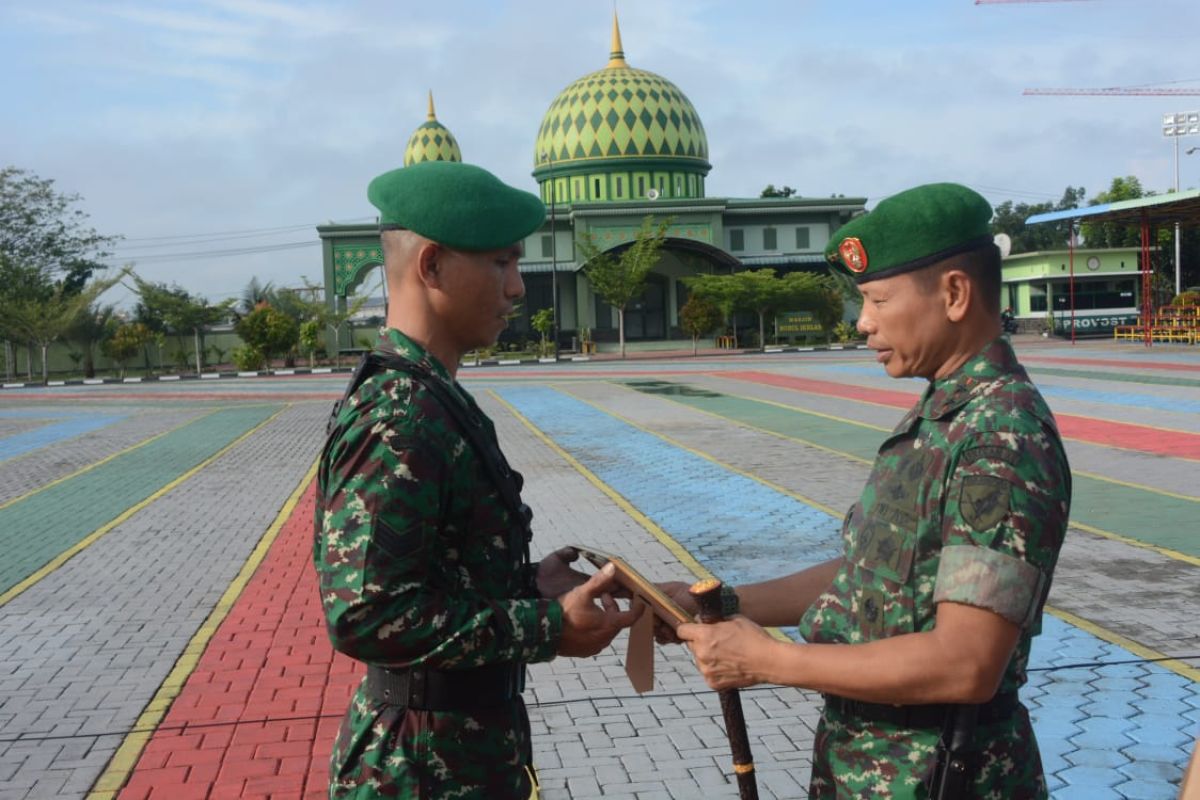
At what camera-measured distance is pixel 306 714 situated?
5.58 meters

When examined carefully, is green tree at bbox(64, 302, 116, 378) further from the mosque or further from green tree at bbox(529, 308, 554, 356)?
green tree at bbox(529, 308, 554, 356)

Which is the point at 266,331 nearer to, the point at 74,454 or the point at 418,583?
the point at 74,454

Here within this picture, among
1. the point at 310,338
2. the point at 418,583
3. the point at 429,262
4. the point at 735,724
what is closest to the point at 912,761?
the point at 735,724

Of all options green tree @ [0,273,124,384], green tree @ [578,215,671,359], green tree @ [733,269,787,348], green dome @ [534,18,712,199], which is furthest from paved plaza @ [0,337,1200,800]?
green dome @ [534,18,712,199]

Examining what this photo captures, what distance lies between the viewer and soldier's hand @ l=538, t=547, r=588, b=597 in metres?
2.64

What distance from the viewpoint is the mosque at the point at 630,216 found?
5397 centimetres

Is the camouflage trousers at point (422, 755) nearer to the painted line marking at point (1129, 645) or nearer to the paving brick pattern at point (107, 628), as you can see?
the paving brick pattern at point (107, 628)

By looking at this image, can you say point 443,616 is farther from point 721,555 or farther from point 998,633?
point 721,555

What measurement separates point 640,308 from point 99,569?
47659 mm

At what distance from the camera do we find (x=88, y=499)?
41.4 feet

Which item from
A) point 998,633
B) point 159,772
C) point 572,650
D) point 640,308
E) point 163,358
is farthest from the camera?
point 640,308

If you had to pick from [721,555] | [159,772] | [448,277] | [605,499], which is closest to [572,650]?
[448,277]

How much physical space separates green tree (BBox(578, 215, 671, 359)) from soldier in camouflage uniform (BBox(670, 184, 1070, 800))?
151 feet

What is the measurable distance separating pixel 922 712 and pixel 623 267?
1872 inches
